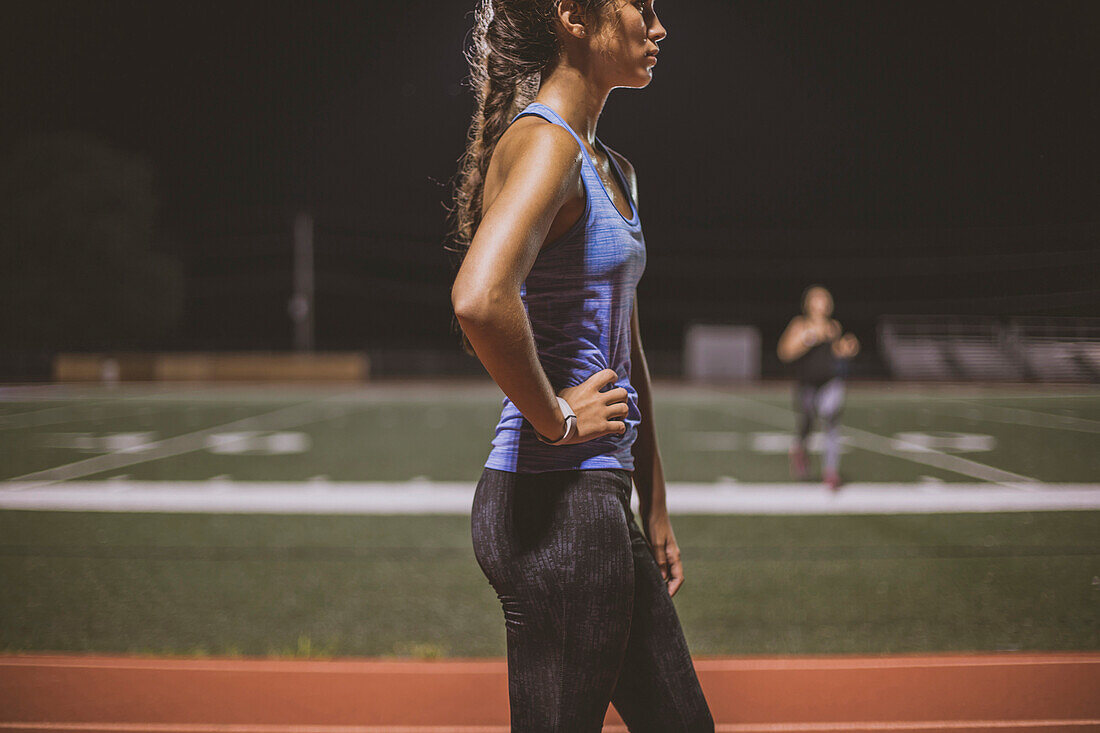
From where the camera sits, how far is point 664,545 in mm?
1650

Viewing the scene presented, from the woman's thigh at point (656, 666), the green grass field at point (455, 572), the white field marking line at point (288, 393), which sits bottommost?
the white field marking line at point (288, 393)

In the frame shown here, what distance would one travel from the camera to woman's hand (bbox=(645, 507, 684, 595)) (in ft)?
5.37

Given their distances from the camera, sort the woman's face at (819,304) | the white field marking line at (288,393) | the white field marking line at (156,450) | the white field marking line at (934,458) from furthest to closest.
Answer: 1. the white field marking line at (288,393)
2. the white field marking line at (156,450)
3. the white field marking line at (934,458)
4. the woman's face at (819,304)

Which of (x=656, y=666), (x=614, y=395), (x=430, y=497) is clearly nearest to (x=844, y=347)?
(x=430, y=497)

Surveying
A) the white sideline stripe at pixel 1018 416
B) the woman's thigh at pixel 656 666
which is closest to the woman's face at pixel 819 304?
the white sideline stripe at pixel 1018 416

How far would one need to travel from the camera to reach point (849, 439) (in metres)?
12.4

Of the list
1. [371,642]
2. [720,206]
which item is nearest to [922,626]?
[371,642]

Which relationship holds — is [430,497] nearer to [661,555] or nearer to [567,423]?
[661,555]

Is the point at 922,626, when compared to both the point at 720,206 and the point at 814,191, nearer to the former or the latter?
the point at 814,191

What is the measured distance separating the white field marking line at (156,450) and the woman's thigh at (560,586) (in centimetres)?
859

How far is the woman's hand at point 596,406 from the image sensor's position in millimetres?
1237

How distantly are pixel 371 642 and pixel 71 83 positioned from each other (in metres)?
4.52

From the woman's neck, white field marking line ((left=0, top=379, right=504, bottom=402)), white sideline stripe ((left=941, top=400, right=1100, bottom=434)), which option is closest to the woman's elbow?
the woman's neck

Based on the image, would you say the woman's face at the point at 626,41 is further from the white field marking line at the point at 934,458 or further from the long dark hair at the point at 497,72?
the white field marking line at the point at 934,458
